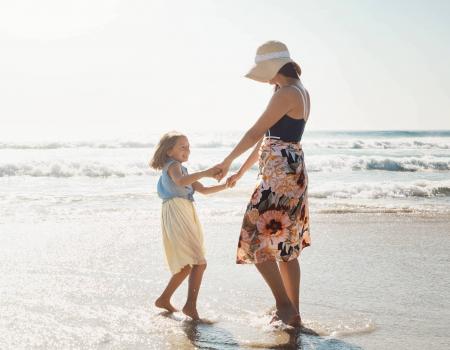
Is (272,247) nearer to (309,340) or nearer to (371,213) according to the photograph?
(309,340)

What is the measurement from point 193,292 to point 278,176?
1059 mm

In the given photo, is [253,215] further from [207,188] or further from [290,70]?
[290,70]

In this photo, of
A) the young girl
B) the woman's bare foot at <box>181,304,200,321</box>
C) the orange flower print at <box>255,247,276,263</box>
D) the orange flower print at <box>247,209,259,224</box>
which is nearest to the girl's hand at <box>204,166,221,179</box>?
the young girl

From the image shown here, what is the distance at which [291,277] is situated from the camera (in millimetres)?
3906

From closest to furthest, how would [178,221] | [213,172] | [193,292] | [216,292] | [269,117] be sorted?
[269,117]
[213,172]
[193,292]
[178,221]
[216,292]

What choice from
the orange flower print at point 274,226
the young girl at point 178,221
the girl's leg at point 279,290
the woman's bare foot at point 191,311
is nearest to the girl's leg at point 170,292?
the young girl at point 178,221

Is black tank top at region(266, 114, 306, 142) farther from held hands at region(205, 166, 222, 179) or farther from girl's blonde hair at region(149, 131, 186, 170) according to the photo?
girl's blonde hair at region(149, 131, 186, 170)

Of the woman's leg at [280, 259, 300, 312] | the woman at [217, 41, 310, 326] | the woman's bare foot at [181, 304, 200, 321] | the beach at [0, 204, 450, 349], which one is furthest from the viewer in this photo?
the woman's bare foot at [181, 304, 200, 321]

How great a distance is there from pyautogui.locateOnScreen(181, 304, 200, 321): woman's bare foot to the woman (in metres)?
0.51

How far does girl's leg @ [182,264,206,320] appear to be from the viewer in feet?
13.2

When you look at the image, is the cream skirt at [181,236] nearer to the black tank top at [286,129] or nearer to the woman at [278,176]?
the woman at [278,176]

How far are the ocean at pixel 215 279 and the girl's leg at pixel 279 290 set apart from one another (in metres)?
0.13

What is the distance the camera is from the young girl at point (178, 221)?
163 inches

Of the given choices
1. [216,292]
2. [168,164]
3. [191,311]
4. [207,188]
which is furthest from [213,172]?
[216,292]
